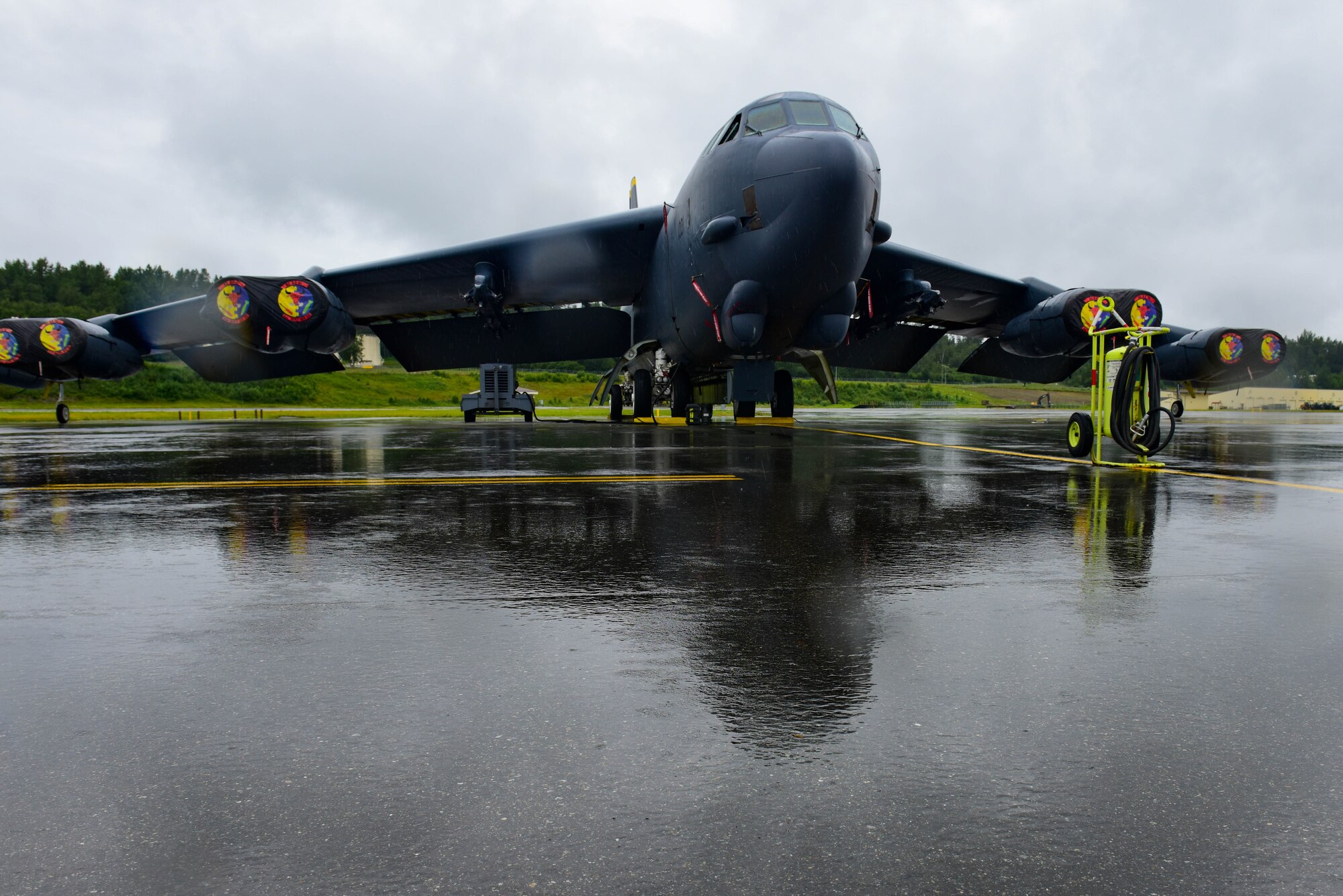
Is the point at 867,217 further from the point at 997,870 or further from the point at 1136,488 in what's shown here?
the point at 997,870

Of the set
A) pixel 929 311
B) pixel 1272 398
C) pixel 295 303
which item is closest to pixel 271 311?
pixel 295 303

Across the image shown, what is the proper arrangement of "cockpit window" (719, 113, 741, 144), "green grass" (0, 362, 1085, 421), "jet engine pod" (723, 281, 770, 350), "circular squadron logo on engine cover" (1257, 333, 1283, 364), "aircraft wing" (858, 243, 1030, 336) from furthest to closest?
1. "green grass" (0, 362, 1085, 421)
2. "aircraft wing" (858, 243, 1030, 336)
3. "circular squadron logo on engine cover" (1257, 333, 1283, 364)
4. "jet engine pod" (723, 281, 770, 350)
5. "cockpit window" (719, 113, 741, 144)

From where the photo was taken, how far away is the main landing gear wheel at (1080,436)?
11594 mm

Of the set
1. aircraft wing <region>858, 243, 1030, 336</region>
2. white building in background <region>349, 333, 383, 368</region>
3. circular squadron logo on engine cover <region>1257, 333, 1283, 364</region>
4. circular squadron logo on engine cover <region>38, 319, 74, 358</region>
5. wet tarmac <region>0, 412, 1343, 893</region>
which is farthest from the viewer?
white building in background <region>349, 333, 383, 368</region>

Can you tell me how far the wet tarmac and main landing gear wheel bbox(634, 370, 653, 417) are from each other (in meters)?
15.3

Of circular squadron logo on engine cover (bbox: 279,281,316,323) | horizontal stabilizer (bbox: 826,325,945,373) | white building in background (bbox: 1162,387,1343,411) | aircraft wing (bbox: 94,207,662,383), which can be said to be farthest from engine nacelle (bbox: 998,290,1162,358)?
white building in background (bbox: 1162,387,1343,411)

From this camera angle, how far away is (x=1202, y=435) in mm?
18328

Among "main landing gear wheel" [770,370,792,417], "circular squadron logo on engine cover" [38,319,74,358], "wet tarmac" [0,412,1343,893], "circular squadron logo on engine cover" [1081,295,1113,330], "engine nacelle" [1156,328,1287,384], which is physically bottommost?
"wet tarmac" [0,412,1343,893]

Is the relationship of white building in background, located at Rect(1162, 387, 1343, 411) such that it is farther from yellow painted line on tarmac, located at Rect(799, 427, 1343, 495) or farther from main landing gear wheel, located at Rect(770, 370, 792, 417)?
yellow painted line on tarmac, located at Rect(799, 427, 1343, 495)

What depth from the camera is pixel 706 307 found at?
52.6 ft

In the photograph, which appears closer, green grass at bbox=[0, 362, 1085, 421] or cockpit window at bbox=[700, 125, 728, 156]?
cockpit window at bbox=[700, 125, 728, 156]

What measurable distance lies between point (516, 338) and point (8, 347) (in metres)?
11.2

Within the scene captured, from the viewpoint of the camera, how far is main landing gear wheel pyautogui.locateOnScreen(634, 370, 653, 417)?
2094 cm

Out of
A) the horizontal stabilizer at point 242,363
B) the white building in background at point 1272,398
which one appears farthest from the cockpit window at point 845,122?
the white building in background at point 1272,398
